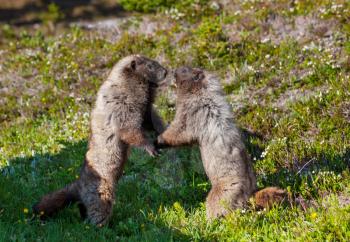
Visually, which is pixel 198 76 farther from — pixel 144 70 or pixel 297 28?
pixel 297 28

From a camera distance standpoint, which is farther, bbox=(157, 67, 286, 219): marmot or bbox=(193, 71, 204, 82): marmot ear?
bbox=(193, 71, 204, 82): marmot ear

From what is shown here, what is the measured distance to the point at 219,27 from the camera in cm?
1285

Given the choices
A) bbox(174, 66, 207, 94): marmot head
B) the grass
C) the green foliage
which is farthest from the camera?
the green foliage

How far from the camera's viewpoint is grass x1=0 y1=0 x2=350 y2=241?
24.0 feet

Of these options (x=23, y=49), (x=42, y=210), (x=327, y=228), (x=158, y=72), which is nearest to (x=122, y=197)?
(x=42, y=210)

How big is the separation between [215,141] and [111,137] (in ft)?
4.81

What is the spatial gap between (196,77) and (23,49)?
8132mm

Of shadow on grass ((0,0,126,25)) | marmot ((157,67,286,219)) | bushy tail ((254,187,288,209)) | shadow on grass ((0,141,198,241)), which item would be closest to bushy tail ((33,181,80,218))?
shadow on grass ((0,141,198,241))

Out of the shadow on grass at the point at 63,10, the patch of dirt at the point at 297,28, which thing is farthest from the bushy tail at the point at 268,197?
the shadow on grass at the point at 63,10

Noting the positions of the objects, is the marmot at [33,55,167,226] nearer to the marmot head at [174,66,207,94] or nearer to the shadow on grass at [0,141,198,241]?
the shadow on grass at [0,141,198,241]

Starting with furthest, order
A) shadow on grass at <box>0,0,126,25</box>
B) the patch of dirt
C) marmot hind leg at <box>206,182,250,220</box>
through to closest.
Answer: shadow on grass at <box>0,0,126,25</box>
the patch of dirt
marmot hind leg at <box>206,182,250,220</box>

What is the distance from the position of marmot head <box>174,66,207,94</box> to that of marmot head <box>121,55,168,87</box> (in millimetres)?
570

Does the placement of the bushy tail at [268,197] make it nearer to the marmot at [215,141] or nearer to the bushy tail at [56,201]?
the marmot at [215,141]

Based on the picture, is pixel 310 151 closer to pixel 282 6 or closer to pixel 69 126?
pixel 69 126
